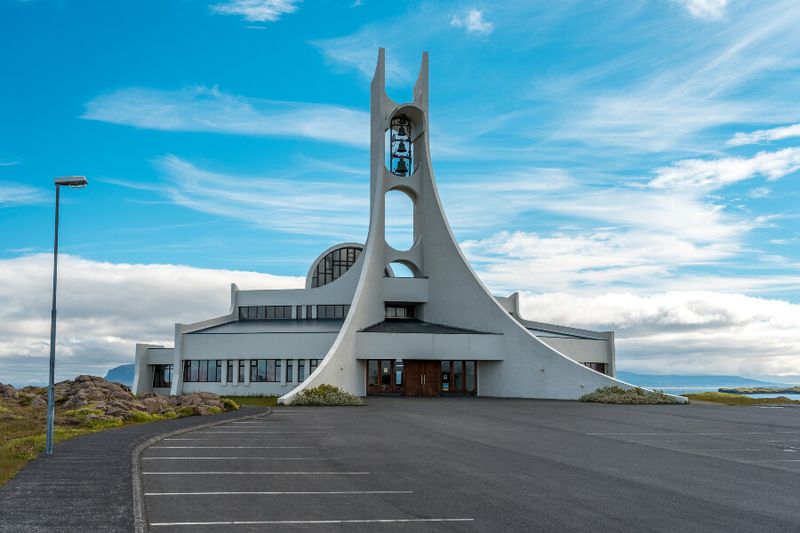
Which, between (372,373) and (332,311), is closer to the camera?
(372,373)

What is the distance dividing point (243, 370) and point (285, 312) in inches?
290

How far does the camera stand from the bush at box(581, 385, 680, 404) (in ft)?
102

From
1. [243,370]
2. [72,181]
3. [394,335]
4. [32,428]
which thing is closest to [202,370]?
[243,370]

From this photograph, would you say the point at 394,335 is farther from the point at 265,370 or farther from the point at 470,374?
the point at 265,370

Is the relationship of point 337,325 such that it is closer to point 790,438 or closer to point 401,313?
point 401,313

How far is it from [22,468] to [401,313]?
3533 centimetres

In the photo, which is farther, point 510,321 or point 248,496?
point 510,321

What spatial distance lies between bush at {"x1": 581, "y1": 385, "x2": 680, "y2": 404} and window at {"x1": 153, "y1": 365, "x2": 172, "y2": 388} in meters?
23.6

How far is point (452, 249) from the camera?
4175 cm

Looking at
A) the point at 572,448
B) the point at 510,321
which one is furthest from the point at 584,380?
the point at 572,448

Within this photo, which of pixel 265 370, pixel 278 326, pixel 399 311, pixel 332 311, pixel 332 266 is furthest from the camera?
pixel 332 266

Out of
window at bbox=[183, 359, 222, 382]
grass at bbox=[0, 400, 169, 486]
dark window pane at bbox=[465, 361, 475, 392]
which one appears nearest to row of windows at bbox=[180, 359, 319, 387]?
window at bbox=[183, 359, 222, 382]

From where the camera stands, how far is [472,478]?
1062cm

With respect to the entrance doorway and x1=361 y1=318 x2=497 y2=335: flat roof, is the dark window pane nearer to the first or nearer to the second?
the entrance doorway
